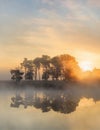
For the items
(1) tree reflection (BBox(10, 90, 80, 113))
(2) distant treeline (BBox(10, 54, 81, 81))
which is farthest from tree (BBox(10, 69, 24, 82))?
(1) tree reflection (BBox(10, 90, 80, 113))

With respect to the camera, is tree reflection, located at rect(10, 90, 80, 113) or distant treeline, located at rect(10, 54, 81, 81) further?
distant treeline, located at rect(10, 54, 81, 81)

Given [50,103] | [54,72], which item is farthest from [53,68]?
[50,103]

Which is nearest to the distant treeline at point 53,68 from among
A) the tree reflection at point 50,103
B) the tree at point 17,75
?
the tree at point 17,75

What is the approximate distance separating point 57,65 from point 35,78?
28.4ft

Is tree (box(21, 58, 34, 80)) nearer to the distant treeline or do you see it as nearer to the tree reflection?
the distant treeline

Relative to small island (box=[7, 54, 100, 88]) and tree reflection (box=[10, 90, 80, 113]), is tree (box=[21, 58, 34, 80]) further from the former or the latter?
tree reflection (box=[10, 90, 80, 113])

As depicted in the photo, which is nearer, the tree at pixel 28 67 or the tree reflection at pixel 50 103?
the tree reflection at pixel 50 103

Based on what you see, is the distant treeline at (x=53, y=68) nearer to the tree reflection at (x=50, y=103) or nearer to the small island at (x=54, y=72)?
the small island at (x=54, y=72)

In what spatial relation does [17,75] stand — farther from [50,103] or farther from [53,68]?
[50,103]

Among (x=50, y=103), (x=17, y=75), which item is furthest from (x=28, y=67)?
(x=50, y=103)

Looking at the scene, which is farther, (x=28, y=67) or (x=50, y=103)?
(x=28, y=67)

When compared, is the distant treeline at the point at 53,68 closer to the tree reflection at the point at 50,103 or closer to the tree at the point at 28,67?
the tree at the point at 28,67

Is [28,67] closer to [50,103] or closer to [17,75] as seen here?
[17,75]

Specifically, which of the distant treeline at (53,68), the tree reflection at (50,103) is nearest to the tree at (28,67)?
the distant treeline at (53,68)
